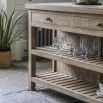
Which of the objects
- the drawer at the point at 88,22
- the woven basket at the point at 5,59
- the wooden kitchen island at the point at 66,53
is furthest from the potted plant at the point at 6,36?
the drawer at the point at 88,22

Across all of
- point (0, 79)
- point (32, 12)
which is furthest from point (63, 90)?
point (0, 79)

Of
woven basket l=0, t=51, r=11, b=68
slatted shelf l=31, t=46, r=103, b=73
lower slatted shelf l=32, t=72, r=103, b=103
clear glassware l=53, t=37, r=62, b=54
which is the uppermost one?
clear glassware l=53, t=37, r=62, b=54

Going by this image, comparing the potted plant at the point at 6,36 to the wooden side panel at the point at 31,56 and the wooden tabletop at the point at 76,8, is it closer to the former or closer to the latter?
the wooden side panel at the point at 31,56

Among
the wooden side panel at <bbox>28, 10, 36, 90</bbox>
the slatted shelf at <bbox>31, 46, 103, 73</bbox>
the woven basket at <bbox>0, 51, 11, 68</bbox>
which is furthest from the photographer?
the woven basket at <bbox>0, 51, 11, 68</bbox>

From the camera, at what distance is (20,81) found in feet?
10.9

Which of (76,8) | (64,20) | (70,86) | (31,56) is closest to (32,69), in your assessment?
(31,56)

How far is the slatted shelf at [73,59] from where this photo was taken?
7.43ft

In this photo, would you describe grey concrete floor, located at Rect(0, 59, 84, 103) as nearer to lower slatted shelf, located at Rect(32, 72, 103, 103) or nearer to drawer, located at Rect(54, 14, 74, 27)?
lower slatted shelf, located at Rect(32, 72, 103, 103)

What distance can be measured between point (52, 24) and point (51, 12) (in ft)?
0.34

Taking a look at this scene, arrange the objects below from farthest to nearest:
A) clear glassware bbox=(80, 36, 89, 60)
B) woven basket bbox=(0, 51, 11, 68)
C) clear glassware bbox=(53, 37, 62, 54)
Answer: woven basket bbox=(0, 51, 11, 68) → clear glassware bbox=(53, 37, 62, 54) → clear glassware bbox=(80, 36, 89, 60)

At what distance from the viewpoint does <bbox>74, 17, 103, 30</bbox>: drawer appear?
2.16 meters

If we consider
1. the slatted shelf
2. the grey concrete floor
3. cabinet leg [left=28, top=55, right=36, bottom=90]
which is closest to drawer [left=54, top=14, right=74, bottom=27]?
the slatted shelf

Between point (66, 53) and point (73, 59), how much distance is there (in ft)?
0.77

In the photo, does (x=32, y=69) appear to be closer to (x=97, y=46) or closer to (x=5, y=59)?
(x=97, y=46)
